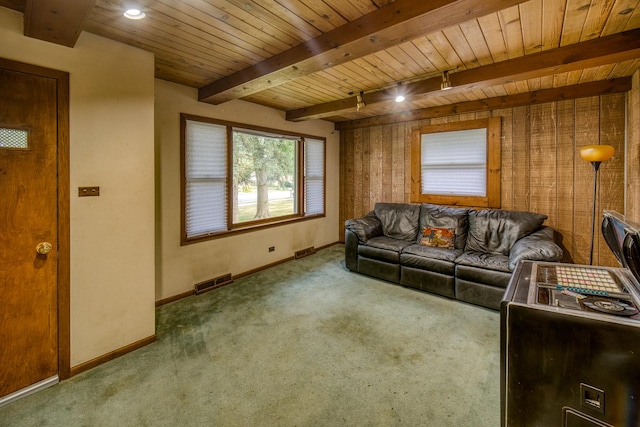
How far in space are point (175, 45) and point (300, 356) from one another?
274 cm

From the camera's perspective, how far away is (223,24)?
211 centimetres

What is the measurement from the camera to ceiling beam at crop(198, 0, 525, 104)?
64.8 inches

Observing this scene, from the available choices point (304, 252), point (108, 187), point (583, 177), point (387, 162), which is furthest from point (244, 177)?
point (583, 177)

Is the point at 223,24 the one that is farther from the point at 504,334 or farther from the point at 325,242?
the point at 325,242

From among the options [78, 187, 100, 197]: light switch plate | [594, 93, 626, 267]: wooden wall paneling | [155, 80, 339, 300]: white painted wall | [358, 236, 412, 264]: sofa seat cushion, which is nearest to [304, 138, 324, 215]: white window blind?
[155, 80, 339, 300]: white painted wall

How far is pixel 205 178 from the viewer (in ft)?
12.0

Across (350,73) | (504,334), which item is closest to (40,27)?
(350,73)

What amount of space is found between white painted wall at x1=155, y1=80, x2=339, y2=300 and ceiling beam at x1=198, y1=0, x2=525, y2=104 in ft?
2.60

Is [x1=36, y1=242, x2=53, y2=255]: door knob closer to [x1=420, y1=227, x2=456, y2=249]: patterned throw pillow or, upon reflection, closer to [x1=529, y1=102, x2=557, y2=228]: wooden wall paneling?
[x1=420, y1=227, x2=456, y2=249]: patterned throw pillow

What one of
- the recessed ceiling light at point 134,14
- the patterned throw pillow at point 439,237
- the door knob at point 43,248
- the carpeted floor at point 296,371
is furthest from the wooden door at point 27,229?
the patterned throw pillow at point 439,237

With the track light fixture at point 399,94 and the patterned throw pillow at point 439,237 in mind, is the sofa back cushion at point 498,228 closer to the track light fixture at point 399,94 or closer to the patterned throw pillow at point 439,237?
the patterned throw pillow at point 439,237

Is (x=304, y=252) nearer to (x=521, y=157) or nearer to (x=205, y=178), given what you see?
(x=205, y=178)

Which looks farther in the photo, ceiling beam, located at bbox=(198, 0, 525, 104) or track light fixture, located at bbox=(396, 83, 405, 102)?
track light fixture, located at bbox=(396, 83, 405, 102)

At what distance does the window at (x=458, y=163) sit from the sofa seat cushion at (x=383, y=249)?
1.15 metres
